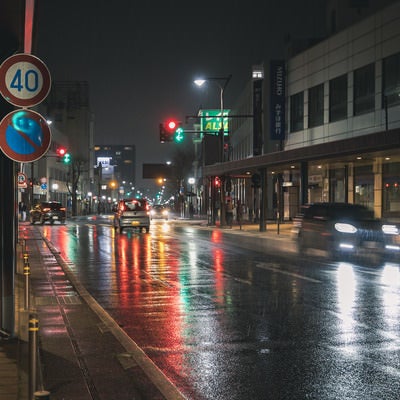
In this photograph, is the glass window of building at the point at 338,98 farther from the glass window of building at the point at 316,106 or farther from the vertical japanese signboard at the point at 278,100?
the vertical japanese signboard at the point at 278,100

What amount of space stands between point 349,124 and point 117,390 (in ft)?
104

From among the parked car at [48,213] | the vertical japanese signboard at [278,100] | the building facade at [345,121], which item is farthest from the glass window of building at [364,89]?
the parked car at [48,213]

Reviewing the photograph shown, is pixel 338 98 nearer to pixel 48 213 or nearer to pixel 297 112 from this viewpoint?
pixel 297 112

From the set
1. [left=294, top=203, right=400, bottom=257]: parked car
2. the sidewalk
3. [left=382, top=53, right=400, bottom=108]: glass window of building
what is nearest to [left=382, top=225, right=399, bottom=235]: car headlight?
[left=294, top=203, right=400, bottom=257]: parked car

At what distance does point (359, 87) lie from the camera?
1379 inches

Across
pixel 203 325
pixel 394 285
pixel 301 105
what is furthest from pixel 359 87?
pixel 203 325

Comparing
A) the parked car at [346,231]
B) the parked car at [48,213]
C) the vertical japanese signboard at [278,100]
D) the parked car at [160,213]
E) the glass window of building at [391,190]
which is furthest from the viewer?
the parked car at [160,213]

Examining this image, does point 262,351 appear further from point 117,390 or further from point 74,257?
point 74,257

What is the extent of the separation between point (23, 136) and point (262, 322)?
466 centimetres

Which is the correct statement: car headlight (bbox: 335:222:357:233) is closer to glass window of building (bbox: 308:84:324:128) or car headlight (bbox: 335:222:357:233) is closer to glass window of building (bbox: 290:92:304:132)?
glass window of building (bbox: 308:84:324:128)

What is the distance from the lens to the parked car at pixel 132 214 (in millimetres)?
35719

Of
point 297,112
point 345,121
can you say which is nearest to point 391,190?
point 345,121

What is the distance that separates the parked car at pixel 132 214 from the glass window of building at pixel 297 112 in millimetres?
12600

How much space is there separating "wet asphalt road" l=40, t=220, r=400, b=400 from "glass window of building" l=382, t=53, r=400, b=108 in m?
15.2
